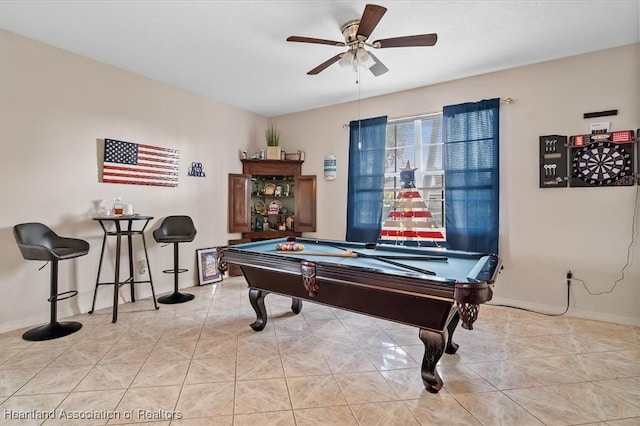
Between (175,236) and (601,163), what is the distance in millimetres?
4913

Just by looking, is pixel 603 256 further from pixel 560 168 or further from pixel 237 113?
pixel 237 113

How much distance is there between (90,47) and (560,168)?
5.29 meters

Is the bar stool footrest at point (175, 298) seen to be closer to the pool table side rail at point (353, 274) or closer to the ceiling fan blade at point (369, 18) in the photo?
the pool table side rail at point (353, 274)

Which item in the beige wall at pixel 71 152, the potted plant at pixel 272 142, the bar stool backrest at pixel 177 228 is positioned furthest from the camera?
the potted plant at pixel 272 142

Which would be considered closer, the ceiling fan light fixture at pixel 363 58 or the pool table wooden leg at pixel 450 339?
the pool table wooden leg at pixel 450 339

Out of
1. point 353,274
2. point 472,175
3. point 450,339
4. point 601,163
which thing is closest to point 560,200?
point 601,163

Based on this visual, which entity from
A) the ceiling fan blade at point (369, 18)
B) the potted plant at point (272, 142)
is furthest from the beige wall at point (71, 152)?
the ceiling fan blade at point (369, 18)

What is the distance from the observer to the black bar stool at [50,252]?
8.91ft

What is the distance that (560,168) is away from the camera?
136 inches

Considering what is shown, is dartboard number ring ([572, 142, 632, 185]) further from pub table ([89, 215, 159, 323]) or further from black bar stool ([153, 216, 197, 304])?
pub table ([89, 215, 159, 323])

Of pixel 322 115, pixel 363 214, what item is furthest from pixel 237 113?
pixel 363 214

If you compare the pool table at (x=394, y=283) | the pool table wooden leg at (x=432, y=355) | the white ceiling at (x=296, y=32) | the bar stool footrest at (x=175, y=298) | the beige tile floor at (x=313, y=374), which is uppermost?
the white ceiling at (x=296, y=32)

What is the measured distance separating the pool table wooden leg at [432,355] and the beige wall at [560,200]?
2.34 metres

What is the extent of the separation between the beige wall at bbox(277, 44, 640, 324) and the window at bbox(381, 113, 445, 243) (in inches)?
14.8
